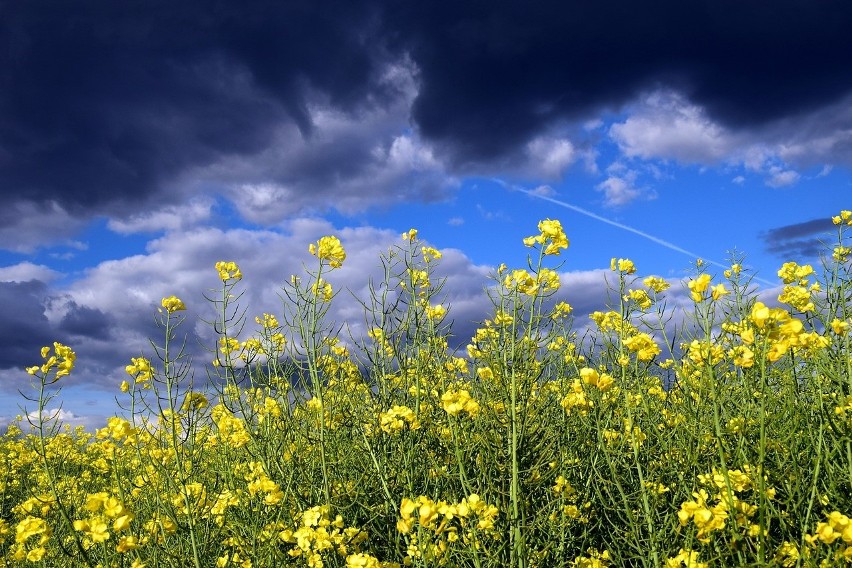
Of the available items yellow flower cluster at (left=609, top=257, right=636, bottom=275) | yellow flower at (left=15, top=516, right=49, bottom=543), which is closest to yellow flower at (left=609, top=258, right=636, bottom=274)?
yellow flower cluster at (left=609, top=257, right=636, bottom=275)

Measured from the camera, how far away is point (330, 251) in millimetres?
3068

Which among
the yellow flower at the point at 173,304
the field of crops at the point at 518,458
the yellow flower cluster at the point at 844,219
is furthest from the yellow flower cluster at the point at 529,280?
the yellow flower cluster at the point at 844,219

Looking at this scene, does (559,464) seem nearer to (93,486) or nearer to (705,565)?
(705,565)

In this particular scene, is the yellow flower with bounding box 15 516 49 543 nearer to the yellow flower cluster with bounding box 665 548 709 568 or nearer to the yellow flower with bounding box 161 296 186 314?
the yellow flower with bounding box 161 296 186 314

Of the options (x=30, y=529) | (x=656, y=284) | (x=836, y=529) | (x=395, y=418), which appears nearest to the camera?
(x=836, y=529)

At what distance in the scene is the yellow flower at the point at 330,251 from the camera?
9.98 feet

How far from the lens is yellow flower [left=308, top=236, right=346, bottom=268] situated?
3.04m

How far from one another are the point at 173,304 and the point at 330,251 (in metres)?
0.94

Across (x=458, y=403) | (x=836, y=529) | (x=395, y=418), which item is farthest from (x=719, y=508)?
(x=395, y=418)

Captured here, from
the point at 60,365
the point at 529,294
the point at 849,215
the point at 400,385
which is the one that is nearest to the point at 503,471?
the point at 529,294

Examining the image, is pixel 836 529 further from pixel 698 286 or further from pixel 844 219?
pixel 844 219

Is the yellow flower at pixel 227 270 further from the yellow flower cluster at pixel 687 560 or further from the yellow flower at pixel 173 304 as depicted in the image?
the yellow flower cluster at pixel 687 560

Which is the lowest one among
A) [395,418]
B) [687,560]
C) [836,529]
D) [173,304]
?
[687,560]

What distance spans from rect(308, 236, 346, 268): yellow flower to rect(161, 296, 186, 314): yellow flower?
0.84m
